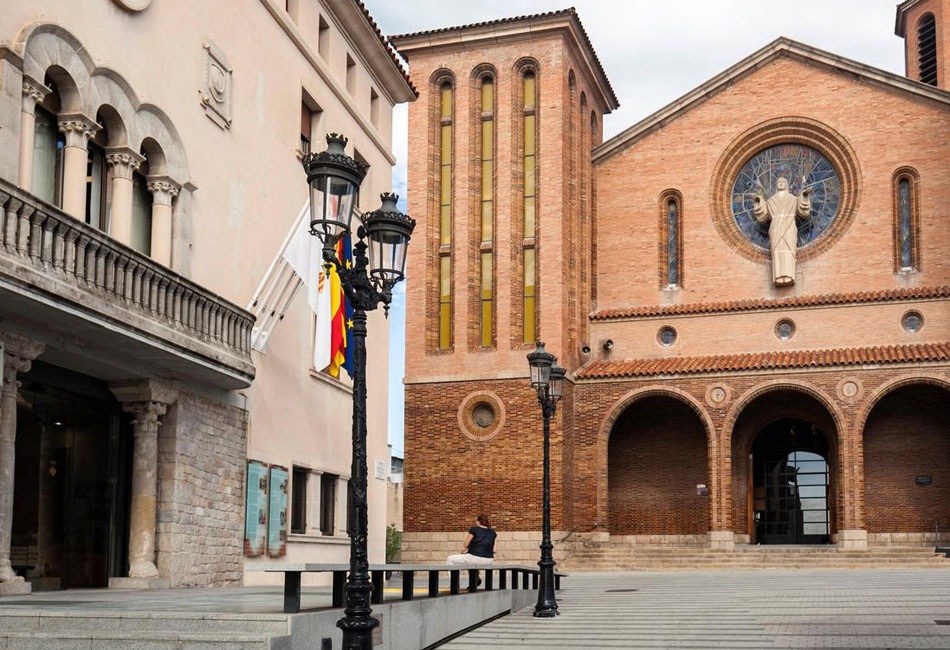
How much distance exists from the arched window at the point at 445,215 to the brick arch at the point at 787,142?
25.5 ft

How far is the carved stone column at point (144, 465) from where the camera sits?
1548 centimetres

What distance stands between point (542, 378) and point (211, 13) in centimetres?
714

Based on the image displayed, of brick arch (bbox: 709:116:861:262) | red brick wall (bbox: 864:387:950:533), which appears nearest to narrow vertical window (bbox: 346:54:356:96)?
brick arch (bbox: 709:116:861:262)

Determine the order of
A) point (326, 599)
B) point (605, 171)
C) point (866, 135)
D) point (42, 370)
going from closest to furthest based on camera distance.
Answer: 1. point (326, 599)
2. point (42, 370)
3. point (866, 135)
4. point (605, 171)

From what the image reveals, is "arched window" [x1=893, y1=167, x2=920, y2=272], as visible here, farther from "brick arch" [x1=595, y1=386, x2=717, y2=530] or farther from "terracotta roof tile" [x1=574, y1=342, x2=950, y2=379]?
"brick arch" [x1=595, y1=386, x2=717, y2=530]

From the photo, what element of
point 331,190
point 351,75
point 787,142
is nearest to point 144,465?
point 331,190

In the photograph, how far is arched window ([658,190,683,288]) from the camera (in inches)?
1430

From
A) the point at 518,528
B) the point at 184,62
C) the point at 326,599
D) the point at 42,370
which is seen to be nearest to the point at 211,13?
the point at 184,62

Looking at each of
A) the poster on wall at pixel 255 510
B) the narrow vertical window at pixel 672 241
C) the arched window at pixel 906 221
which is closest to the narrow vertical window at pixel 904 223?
the arched window at pixel 906 221

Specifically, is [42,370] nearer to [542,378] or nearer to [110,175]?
[110,175]

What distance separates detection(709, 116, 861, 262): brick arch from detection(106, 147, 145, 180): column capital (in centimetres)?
2338

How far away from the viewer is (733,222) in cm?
3619

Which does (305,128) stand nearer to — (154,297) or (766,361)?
(154,297)

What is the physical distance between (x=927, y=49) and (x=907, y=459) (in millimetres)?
19982
